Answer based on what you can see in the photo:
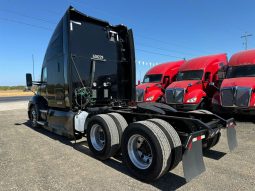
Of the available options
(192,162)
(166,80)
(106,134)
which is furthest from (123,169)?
(166,80)

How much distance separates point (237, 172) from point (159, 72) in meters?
11.4

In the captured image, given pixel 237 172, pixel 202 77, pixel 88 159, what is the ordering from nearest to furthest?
1. pixel 237 172
2. pixel 88 159
3. pixel 202 77

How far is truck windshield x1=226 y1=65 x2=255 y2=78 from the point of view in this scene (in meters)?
10.9

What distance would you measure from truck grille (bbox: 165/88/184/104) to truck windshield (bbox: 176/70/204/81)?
52.8 inches

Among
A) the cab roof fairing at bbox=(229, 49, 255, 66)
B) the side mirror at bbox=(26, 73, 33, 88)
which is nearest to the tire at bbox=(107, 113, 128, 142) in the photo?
the side mirror at bbox=(26, 73, 33, 88)

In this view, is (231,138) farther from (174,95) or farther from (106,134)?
(174,95)

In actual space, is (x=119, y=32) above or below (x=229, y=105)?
above

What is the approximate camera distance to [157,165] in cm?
400

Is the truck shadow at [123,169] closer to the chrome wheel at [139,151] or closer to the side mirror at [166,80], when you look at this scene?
the chrome wheel at [139,151]

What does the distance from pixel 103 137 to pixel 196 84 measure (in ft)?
26.6

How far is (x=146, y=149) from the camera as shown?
4.52 metres

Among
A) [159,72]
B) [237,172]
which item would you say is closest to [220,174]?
[237,172]

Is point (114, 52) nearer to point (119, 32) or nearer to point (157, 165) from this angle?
point (119, 32)

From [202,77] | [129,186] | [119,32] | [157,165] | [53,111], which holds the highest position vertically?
[119,32]
